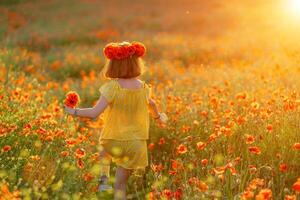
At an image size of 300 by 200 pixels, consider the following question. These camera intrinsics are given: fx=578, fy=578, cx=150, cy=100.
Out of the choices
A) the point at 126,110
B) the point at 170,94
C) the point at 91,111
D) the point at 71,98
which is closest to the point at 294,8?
the point at 170,94

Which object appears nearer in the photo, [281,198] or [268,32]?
[281,198]

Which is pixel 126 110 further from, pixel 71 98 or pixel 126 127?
pixel 71 98

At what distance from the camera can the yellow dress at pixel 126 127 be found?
496cm

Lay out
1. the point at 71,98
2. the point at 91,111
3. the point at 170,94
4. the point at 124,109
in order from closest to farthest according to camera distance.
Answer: the point at 71,98
the point at 91,111
the point at 124,109
the point at 170,94

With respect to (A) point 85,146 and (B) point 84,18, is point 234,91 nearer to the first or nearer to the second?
(A) point 85,146

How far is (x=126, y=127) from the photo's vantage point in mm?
Answer: 4992

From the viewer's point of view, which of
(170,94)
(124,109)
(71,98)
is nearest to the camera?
(71,98)

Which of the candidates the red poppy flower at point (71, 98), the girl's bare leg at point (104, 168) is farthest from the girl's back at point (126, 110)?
the red poppy flower at point (71, 98)

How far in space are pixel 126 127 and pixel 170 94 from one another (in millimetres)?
2462

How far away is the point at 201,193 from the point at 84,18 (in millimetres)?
17166

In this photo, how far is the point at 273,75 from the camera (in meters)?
8.19

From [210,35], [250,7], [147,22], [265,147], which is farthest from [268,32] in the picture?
[265,147]

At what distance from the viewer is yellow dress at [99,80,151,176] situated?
4965mm

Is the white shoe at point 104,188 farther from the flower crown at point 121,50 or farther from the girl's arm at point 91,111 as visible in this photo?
the flower crown at point 121,50
